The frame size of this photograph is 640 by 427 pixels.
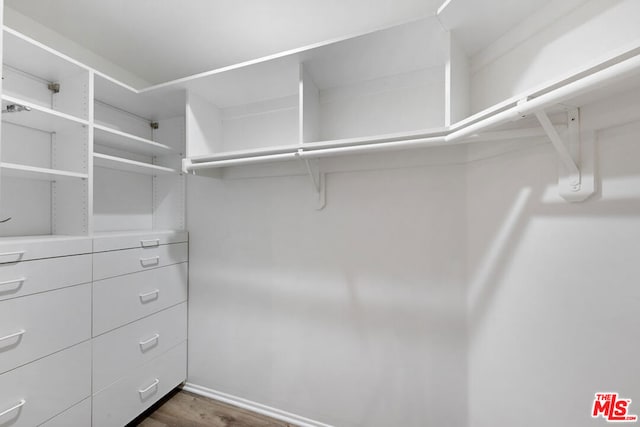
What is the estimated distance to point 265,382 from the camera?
1780 millimetres

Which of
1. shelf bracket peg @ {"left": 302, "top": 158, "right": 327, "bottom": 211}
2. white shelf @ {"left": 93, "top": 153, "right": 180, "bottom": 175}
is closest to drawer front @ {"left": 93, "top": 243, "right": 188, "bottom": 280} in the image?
white shelf @ {"left": 93, "top": 153, "right": 180, "bottom": 175}

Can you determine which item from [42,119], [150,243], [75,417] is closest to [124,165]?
[42,119]

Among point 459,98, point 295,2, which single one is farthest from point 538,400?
point 295,2

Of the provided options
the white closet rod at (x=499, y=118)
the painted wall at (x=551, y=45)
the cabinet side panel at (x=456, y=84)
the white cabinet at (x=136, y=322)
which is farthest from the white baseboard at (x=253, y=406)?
the painted wall at (x=551, y=45)

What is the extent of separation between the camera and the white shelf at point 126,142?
1.53m

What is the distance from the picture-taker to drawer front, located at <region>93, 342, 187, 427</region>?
1443 millimetres

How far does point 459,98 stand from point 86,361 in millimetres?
2256

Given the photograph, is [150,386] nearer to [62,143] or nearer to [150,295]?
[150,295]

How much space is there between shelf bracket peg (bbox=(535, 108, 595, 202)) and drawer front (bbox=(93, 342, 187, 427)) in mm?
2376

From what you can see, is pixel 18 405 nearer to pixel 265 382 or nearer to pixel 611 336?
pixel 265 382

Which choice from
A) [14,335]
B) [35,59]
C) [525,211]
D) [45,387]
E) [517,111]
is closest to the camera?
[517,111]

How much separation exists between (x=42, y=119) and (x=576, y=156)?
2336 mm

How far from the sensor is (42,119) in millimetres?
1331

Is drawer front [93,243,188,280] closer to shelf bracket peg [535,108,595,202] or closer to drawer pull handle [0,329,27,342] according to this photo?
drawer pull handle [0,329,27,342]
